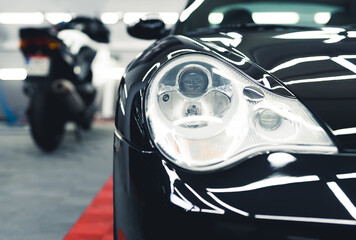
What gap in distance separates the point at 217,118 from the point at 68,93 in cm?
296

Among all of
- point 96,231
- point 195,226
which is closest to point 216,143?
point 195,226

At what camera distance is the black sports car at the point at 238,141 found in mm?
683

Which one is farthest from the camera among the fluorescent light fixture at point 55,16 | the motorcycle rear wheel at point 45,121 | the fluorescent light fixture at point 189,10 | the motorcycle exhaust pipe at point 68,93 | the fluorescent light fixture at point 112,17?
the fluorescent light fixture at point 55,16

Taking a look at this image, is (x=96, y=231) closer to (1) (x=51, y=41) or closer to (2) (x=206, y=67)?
(2) (x=206, y=67)

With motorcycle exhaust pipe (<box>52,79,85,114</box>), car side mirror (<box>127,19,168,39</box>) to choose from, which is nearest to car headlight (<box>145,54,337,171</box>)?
car side mirror (<box>127,19,168,39</box>)

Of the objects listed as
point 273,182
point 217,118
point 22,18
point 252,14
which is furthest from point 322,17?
point 22,18

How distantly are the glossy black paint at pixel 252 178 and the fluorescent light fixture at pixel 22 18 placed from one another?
6.94m

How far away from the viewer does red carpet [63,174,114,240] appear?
1.74 meters

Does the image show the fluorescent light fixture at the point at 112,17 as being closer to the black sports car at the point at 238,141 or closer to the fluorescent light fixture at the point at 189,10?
the fluorescent light fixture at the point at 189,10

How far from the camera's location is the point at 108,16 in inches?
281

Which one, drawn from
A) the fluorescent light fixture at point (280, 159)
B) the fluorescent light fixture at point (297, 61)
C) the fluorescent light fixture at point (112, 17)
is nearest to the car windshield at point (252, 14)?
the fluorescent light fixture at point (297, 61)

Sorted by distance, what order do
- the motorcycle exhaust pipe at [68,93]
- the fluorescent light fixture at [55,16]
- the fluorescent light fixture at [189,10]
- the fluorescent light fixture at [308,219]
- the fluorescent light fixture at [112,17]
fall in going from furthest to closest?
the fluorescent light fixture at [55,16]
the fluorescent light fixture at [112,17]
the motorcycle exhaust pipe at [68,93]
the fluorescent light fixture at [189,10]
the fluorescent light fixture at [308,219]

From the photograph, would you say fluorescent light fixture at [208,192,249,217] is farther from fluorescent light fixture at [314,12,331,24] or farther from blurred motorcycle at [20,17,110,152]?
blurred motorcycle at [20,17,110,152]

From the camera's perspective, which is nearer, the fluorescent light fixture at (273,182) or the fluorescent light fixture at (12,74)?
the fluorescent light fixture at (273,182)
